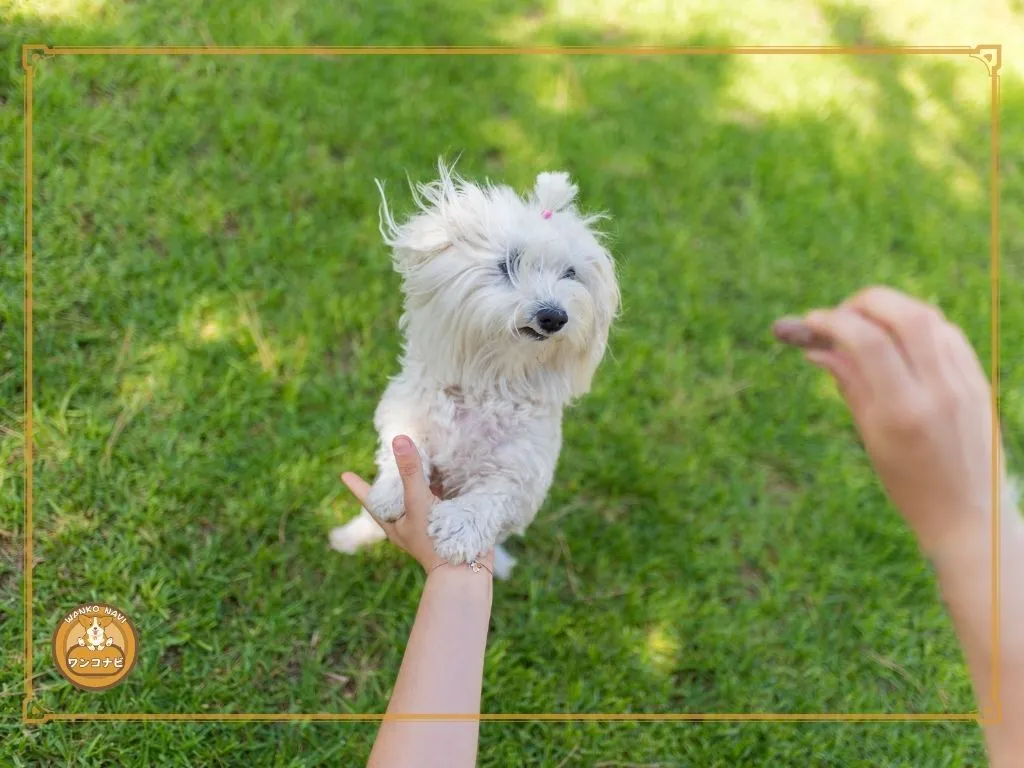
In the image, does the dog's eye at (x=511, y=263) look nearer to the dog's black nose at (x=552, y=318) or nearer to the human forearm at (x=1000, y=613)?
the dog's black nose at (x=552, y=318)

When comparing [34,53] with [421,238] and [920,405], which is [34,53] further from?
[920,405]

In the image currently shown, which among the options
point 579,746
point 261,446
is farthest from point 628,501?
point 261,446

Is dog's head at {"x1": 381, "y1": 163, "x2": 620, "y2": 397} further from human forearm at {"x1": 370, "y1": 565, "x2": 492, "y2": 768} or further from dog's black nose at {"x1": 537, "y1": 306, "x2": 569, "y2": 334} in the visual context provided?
human forearm at {"x1": 370, "y1": 565, "x2": 492, "y2": 768}

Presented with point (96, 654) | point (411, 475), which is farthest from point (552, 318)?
point (96, 654)

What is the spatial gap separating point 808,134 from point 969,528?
11.9 ft

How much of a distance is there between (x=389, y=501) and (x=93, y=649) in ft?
3.57

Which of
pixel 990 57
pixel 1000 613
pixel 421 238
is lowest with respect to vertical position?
pixel 1000 613

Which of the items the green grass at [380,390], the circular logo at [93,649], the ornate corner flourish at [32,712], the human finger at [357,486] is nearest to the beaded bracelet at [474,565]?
the human finger at [357,486]

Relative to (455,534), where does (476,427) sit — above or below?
above

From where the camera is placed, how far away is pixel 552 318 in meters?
1.81

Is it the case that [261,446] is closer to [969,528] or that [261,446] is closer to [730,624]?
[730,624]

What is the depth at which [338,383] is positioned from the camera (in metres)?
2.94

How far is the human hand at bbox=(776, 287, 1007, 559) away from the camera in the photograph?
3.70 ft

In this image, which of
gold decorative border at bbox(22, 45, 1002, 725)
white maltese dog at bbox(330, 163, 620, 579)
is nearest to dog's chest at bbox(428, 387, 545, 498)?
white maltese dog at bbox(330, 163, 620, 579)
